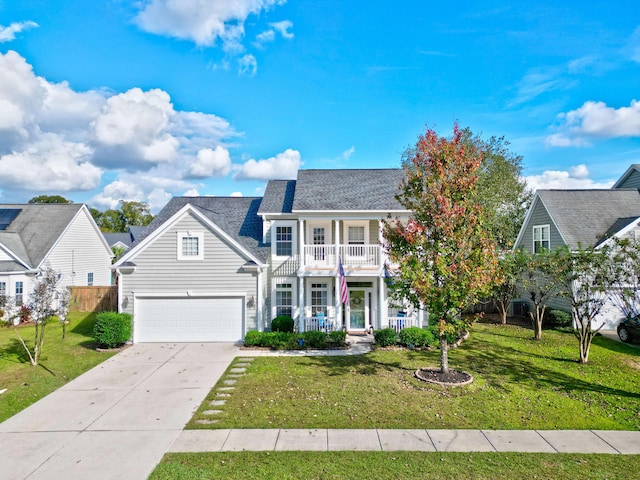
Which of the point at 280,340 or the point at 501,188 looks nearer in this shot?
the point at 280,340

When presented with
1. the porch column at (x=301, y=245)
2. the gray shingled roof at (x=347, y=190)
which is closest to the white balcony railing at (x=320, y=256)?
the porch column at (x=301, y=245)

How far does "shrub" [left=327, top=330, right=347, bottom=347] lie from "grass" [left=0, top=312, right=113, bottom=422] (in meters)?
8.38

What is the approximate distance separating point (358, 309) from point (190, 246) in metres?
8.13

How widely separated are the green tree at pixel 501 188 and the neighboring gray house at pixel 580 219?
4.86m

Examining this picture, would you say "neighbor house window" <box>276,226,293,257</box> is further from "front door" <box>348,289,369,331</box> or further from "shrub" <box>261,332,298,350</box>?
"shrub" <box>261,332,298,350</box>

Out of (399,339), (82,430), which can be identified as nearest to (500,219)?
(399,339)

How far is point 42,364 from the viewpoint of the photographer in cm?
1361

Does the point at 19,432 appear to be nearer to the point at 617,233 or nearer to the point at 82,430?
the point at 82,430

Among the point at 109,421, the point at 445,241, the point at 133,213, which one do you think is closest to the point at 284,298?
the point at 445,241

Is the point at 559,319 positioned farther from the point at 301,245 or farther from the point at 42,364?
the point at 42,364

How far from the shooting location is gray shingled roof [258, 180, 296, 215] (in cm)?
1895

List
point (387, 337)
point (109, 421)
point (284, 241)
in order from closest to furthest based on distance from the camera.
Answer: point (109, 421) → point (387, 337) → point (284, 241)

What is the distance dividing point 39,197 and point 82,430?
81.2 metres

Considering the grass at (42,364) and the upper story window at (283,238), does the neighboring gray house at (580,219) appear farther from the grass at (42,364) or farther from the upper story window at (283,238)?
the grass at (42,364)
